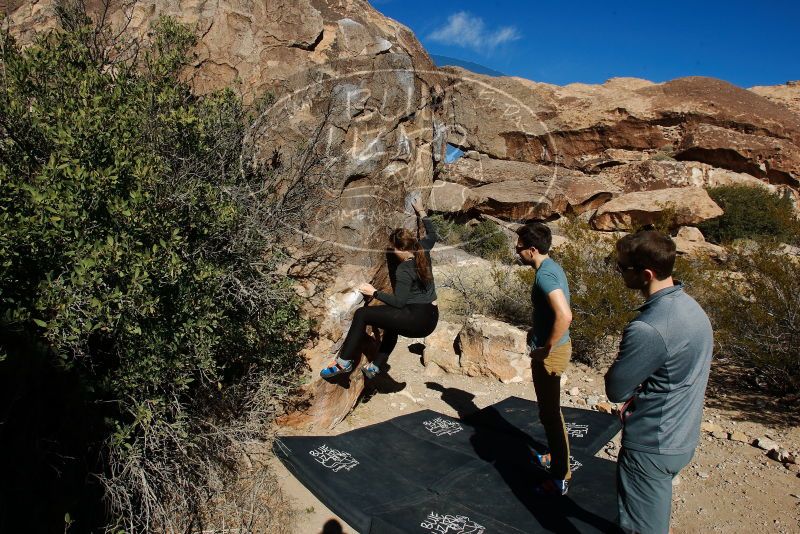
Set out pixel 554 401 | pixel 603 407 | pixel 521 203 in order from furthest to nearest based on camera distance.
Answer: pixel 521 203, pixel 603 407, pixel 554 401

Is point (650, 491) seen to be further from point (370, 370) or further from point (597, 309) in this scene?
point (597, 309)

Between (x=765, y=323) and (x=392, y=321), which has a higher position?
(x=765, y=323)

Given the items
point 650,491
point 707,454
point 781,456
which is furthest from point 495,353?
point 650,491

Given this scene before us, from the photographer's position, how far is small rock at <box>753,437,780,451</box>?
4047 millimetres

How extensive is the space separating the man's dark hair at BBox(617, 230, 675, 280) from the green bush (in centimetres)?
219

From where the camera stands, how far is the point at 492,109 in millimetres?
18188

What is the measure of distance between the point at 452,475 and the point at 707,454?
217cm

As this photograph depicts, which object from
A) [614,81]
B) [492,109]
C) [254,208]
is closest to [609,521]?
[254,208]

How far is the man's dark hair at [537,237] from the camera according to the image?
304 centimetres

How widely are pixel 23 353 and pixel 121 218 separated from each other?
2.55 feet

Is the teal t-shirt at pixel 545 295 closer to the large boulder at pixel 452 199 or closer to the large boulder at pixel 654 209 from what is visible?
the large boulder at pixel 654 209

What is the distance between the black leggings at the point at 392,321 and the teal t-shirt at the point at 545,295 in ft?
3.36

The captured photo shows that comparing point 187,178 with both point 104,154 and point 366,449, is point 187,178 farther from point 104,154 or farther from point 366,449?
point 366,449

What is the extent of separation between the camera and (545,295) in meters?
2.91
